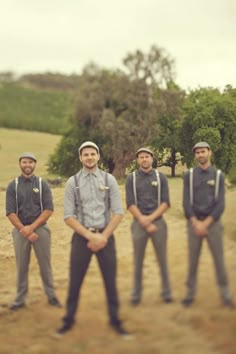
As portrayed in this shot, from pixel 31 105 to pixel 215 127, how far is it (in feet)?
31.8

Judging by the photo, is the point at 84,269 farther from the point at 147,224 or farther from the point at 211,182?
the point at 211,182

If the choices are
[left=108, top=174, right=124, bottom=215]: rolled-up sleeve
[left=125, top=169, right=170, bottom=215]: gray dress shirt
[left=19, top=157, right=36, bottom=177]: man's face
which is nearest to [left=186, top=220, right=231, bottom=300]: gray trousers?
[left=125, top=169, right=170, bottom=215]: gray dress shirt

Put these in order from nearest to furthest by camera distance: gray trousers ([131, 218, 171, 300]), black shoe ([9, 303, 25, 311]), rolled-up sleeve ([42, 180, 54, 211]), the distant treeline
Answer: gray trousers ([131, 218, 171, 300]) → black shoe ([9, 303, 25, 311]) → rolled-up sleeve ([42, 180, 54, 211]) → the distant treeline

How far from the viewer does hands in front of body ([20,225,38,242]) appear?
32.2 feet

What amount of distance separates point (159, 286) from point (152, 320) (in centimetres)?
39

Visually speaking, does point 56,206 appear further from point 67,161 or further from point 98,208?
point 67,161

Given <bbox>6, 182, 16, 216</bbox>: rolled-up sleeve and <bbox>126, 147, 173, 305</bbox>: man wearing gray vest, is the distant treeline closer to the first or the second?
<bbox>6, 182, 16, 216</bbox>: rolled-up sleeve

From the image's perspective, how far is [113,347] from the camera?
271 inches

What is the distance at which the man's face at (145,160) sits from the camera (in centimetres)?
757

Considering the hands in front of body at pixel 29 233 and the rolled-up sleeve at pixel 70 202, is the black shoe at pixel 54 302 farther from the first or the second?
the hands in front of body at pixel 29 233

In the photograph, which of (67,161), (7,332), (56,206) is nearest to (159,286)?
(7,332)

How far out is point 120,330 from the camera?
275 inches

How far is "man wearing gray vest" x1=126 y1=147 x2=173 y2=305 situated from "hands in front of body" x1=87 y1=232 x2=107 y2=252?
369mm

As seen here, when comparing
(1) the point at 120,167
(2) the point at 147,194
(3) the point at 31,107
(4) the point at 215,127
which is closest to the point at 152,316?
(2) the point at 147,194
